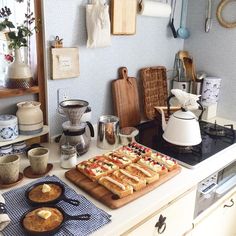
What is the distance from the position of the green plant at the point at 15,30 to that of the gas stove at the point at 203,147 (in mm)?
787

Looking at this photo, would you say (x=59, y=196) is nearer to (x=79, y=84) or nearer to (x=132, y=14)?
(x=79, y=84)

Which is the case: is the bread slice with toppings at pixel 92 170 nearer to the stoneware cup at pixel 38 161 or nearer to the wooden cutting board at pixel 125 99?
the stoneware cup at pixel 38 161

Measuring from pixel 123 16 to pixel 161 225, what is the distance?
1.06m

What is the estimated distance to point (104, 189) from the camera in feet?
3.23

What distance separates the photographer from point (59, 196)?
93cm

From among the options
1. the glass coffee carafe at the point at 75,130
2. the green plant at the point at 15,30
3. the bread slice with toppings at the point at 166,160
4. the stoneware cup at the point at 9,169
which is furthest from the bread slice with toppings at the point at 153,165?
the green plant at the point at 15,30

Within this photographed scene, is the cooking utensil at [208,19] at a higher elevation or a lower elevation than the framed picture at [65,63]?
higher

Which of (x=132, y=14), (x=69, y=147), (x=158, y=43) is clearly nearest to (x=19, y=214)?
(x=69, y=147)

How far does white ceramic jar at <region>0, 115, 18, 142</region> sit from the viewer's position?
3.76ft

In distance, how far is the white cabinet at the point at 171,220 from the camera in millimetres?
964

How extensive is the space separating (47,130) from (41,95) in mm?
172

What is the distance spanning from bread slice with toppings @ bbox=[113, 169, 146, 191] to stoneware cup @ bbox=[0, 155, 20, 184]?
37cm

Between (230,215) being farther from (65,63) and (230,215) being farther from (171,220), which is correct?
(65,63)

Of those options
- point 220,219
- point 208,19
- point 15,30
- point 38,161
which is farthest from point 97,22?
point 220,219
